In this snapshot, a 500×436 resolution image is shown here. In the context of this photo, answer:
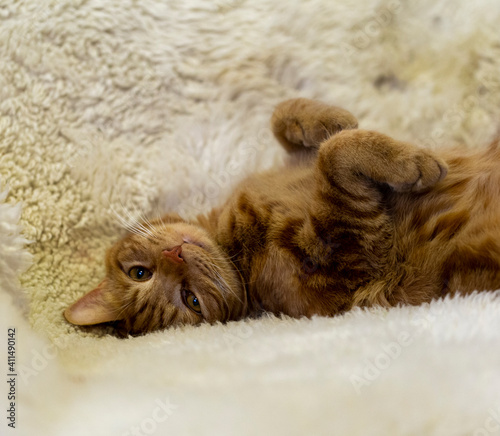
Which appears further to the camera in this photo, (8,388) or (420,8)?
(420,8)

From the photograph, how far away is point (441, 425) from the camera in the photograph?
2.43ft

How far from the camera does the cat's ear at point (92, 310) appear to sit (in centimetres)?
127

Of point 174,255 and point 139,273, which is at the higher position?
point 174,255

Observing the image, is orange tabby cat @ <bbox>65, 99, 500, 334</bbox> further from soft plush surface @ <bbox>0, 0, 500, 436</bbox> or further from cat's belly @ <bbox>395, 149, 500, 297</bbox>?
soft plush surface @ <bbox>0, 0, 500, 436</bbox>

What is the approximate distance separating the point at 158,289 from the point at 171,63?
2.46 ft

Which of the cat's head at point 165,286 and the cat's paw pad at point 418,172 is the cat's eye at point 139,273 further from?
the cat's paw pad at point 418,172

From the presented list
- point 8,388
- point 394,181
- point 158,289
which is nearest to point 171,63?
point 158,289

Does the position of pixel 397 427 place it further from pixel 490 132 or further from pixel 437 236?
pixel 490 132

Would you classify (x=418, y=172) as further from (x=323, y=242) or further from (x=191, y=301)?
(x=191, y=301)

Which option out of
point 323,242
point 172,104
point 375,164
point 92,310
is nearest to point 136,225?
point 92,310

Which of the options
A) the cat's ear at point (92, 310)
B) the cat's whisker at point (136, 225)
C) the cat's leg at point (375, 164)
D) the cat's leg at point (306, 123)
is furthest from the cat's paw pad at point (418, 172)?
the cat's ear at point (92, 310)

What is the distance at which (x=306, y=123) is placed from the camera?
4.62ft

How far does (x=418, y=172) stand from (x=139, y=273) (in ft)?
2.59

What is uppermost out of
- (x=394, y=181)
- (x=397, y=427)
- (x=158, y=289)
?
(x=394, y=181)
